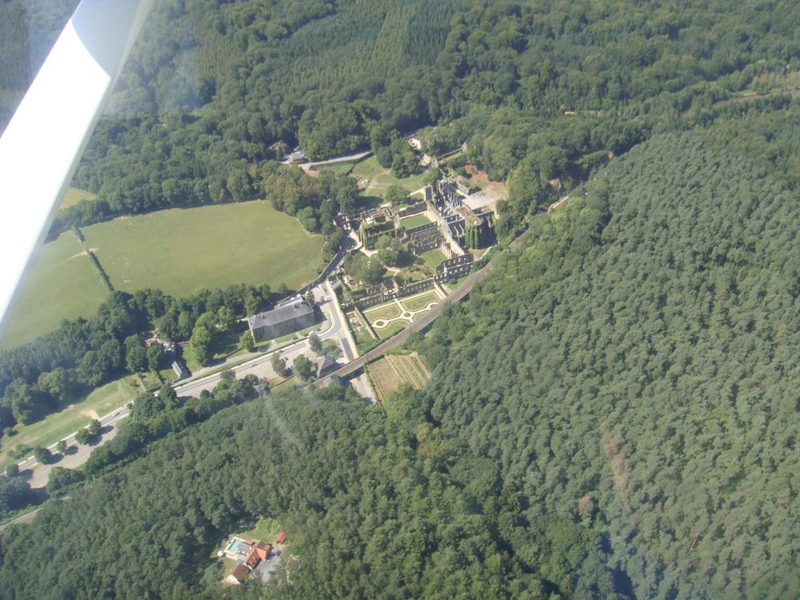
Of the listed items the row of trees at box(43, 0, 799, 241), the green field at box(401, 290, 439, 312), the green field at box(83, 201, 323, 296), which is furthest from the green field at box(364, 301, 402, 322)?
the row of trees at box(43, 0, 799, 241)

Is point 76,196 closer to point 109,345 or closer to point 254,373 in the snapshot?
point 109,345

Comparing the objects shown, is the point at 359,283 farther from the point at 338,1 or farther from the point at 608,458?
the point at 338,1

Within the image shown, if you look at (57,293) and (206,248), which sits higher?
(57,293)

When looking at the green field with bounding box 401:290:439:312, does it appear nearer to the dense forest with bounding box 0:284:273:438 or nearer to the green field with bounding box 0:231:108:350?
the dense forest with bounding box 0:284:273:438

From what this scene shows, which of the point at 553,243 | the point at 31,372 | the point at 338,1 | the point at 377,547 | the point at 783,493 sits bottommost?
the point at 783,493

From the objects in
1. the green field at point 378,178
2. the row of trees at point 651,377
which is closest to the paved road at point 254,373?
the row of trees at point 651,377

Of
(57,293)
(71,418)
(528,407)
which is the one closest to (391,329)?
(528,407)

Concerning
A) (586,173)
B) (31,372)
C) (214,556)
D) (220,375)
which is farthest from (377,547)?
(586,173)
